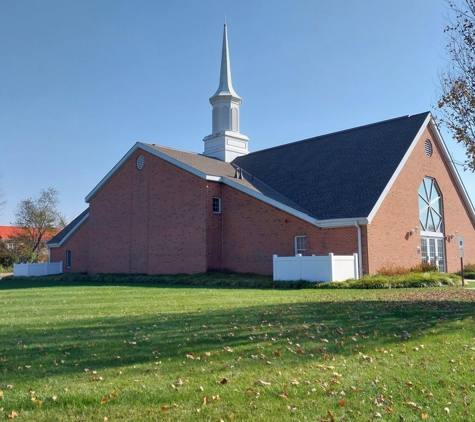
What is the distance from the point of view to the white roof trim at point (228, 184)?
68.1 ft

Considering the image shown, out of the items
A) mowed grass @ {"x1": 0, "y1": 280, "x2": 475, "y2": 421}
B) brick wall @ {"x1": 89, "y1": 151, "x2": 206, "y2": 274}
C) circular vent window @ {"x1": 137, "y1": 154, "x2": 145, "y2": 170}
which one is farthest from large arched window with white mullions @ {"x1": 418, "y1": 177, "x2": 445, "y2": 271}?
circular vent window @ {"x1": 137, "y1": 154, "x2": 145, "y2": 170}

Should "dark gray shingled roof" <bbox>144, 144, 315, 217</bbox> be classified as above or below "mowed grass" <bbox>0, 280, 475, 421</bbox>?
above

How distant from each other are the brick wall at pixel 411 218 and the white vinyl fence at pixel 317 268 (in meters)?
1.48

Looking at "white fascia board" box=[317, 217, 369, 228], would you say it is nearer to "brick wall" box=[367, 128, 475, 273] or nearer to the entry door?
"brick wall" box=[367, 128, 475, 273]

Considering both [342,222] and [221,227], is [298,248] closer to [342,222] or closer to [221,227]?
[342,222]

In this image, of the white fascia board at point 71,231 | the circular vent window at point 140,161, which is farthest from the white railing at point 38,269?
the circular vent window at point 140,161

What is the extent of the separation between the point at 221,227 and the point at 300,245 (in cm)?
515

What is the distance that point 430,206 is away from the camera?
2573 cm

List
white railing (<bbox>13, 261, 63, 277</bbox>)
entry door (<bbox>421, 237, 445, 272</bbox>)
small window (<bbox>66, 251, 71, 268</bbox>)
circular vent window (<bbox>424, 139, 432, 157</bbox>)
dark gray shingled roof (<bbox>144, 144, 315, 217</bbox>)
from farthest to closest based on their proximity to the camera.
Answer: small window (<bbox>66, 251, 71, 268</bbox>), white railing (<bbox>13, 261, 63, 277</bbox>), circular vent window (<bbox>424, 139, 432, 157</bbox>), entry door (<bbox>421, 237, 445, 272</bbox>), dark gray shingled roof (<bbox>144, 144, 315, 217</bbox>)

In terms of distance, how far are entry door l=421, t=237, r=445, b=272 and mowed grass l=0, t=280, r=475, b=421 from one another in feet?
47.9

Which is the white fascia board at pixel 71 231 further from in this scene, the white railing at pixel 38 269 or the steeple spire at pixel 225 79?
the steeple spire at pixel 225 79

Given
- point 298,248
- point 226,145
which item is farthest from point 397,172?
point 226,145

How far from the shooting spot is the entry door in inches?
975

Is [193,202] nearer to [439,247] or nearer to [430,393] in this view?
[439,247]
